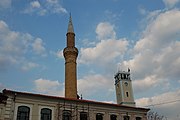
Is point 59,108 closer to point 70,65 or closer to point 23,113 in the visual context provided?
point 23,113

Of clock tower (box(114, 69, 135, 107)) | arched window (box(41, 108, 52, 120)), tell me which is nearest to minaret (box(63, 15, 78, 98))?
arched window (box(41, 108, 52, 120))

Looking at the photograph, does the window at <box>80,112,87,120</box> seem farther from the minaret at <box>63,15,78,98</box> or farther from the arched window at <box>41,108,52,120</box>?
the minaret at <box>63,15,78,98</box>

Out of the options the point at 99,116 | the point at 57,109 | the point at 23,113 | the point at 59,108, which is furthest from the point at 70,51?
the point at 23,113

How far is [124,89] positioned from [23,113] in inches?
1288

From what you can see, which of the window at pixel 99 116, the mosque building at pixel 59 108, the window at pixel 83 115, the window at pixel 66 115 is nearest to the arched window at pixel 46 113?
the mosque building at pixel 59 108

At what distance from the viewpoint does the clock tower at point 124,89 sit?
55.7m

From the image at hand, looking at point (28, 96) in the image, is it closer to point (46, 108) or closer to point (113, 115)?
point (46, 108)

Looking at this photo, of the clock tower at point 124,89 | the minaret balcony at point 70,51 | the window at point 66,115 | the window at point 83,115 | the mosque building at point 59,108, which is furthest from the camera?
the clock tower at point 124,89

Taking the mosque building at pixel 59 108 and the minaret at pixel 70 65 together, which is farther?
the minaret at pixel 70 65

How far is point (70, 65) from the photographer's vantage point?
143 ft

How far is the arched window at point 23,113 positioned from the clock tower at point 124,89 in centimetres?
3080

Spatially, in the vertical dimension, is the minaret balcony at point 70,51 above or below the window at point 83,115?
above

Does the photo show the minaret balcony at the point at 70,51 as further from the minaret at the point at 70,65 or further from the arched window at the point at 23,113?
the arched window at the point at 23,113

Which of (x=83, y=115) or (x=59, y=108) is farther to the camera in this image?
(x=83, y=115)
